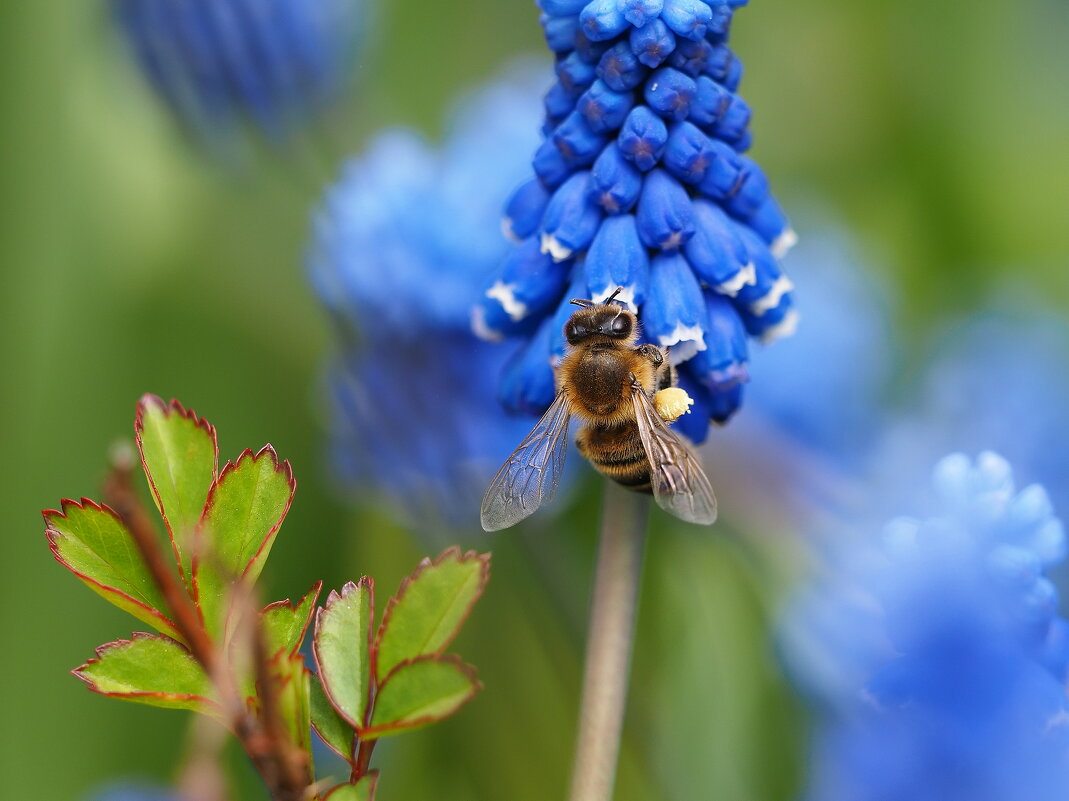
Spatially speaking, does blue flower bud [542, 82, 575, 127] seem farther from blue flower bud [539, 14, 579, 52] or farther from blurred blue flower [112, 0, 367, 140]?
blurred blue flower [112, 0, 367, 140]

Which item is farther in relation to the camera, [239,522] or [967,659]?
[967,659]

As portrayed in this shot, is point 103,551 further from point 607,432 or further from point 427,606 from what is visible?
point 607,432

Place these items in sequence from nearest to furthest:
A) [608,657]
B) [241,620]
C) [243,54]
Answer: [241,620] < [608,657] < [243,54]

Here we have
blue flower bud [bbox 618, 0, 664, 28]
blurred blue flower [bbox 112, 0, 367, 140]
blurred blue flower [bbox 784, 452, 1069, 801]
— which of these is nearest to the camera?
blurred blue flower [bbox 784, 452, 1069, 801]

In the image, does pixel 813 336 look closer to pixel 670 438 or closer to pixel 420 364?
pixel 420 364

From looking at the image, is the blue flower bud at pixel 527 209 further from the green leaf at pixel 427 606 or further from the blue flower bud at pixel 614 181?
the green leaf at pixel 427 606

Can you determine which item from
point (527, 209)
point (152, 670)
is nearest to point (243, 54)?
point (527, 209)

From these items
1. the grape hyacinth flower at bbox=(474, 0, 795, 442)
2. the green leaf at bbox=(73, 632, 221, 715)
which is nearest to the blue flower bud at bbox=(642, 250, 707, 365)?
the grape hyacinth flower at bbox=(474, 0, 795, 442)

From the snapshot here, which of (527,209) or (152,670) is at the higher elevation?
(527,209)
